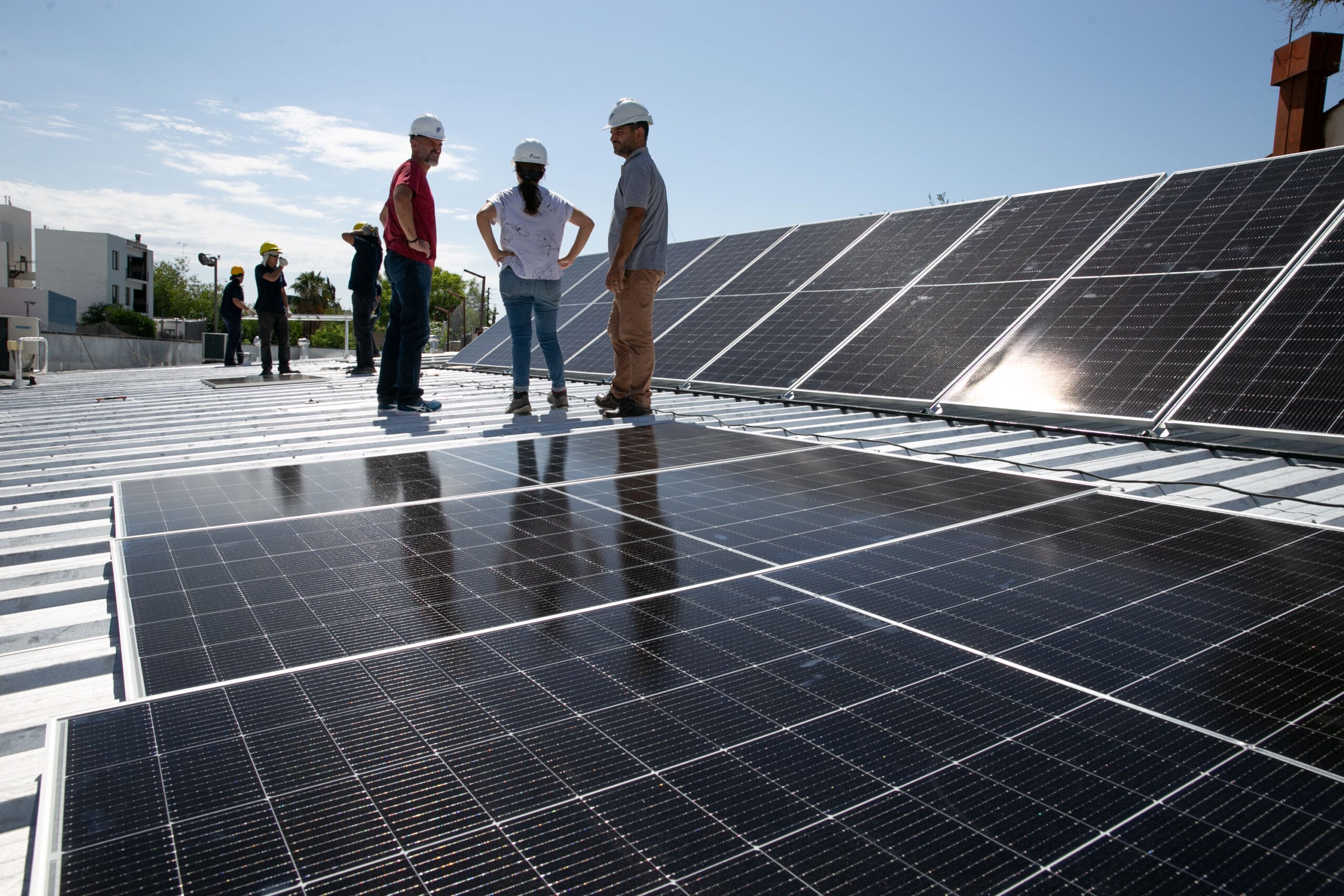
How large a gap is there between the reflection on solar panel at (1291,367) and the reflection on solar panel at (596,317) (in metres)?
7.83

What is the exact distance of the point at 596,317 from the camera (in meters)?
13.2

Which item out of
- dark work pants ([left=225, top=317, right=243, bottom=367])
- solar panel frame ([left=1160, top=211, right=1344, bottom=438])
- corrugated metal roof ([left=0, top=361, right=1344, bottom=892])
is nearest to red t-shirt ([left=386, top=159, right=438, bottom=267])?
corrugated metal roof ([left=0, top=361, right=1344, bottom=892])

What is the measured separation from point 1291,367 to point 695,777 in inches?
220

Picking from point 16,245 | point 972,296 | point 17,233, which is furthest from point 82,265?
point 972,296

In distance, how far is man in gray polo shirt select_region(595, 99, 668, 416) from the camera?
7.62 meters

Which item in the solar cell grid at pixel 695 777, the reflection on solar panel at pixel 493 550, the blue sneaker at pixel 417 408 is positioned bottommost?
the solar cell grid at pixel 695 777

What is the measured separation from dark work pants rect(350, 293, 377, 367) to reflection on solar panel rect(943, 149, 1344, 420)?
27.3 feet

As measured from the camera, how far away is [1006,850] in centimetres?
166

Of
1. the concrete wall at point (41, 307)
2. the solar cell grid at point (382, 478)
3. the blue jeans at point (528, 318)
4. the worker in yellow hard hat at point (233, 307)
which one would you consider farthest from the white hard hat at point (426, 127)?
the concrete wall at point (41, 307)

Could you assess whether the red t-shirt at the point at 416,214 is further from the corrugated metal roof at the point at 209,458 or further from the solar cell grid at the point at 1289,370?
the solar cell grid at the point at 1289,370

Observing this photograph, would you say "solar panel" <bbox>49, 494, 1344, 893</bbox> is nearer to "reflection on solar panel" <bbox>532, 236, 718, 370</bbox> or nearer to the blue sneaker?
the blue sneaker

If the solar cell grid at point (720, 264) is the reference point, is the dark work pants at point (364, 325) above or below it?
below

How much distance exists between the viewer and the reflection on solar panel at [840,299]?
886cm

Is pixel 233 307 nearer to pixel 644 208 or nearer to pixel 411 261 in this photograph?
pixel 411 261
